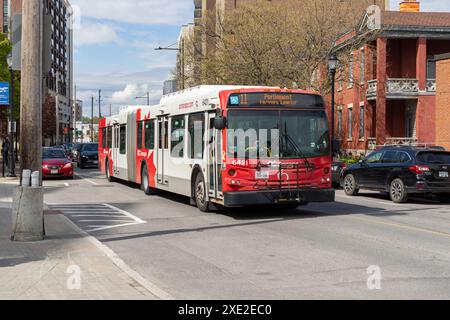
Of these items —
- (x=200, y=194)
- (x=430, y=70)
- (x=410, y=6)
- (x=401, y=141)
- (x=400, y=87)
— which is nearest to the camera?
(x=200, y=194)

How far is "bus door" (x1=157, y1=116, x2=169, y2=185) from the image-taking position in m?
18.2

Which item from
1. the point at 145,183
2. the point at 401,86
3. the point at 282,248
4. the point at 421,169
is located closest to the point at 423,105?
the point at 401,86

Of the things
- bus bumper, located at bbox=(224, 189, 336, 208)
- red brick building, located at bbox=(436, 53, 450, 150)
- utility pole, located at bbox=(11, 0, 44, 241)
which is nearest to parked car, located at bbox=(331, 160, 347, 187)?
red brick building, located at bbox=(436, 53, 450, 150)

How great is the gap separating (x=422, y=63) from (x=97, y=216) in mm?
28256

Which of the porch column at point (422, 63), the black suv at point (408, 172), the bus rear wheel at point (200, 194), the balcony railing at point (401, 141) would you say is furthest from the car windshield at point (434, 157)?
the porch column at point (422, 63)

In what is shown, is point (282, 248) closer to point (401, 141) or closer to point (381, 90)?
point (381, 90)

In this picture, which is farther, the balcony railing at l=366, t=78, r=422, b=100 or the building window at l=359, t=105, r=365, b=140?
the building window at l=359, t=105, r=365, b=140

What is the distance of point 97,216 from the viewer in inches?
582

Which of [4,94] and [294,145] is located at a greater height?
[4,94]

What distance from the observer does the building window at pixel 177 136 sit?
16.7 metres

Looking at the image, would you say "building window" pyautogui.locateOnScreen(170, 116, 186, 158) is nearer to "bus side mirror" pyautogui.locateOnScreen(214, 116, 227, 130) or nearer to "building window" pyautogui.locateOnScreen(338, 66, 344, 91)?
"bus side mirror" pyautogui.locateOnScreen(214, 116, 227, 130)

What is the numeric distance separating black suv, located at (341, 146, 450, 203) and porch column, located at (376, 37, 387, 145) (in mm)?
17284
